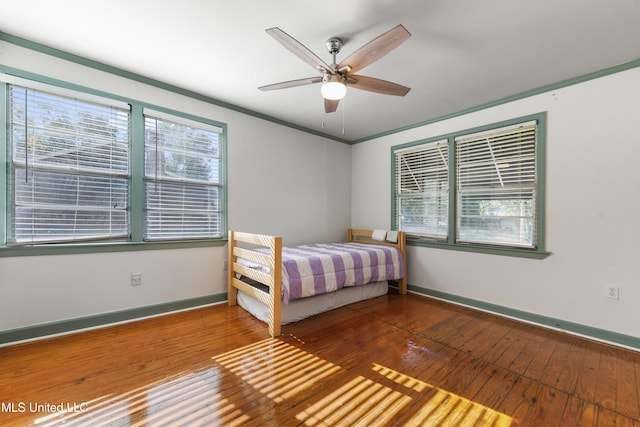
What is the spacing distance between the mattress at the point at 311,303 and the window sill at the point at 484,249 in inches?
34.2

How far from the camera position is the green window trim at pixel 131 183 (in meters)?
2.12

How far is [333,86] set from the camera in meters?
1.94

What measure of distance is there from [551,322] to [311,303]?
2.40 meters

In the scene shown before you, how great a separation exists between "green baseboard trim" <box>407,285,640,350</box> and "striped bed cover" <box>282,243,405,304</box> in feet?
2.42

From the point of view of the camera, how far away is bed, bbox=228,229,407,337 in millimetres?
2436

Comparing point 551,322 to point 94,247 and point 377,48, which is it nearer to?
point 377,48

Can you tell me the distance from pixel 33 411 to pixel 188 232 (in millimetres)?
1831

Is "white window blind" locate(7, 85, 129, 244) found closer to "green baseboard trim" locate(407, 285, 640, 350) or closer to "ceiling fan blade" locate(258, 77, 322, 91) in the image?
"ceiling fan blade" locate(258, 77, 322, 91)

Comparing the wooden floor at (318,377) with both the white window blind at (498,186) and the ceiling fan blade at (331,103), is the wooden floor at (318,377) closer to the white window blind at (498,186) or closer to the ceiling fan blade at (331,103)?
the white window blind at (498,186)

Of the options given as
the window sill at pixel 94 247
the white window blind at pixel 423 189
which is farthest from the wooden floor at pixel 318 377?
the white window blind at pixel 423 189

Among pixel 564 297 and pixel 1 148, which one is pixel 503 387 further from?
pixel 1 148

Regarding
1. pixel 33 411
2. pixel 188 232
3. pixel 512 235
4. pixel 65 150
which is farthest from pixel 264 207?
pixel 512 235

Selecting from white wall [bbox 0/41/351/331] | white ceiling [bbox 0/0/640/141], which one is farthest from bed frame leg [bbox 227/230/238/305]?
white ceiling [bbox 0/0/640/141]

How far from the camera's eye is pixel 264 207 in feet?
12.0
